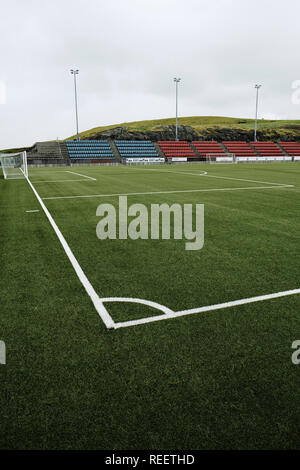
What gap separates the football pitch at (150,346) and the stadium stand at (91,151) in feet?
160

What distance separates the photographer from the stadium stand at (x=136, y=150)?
5828 cm

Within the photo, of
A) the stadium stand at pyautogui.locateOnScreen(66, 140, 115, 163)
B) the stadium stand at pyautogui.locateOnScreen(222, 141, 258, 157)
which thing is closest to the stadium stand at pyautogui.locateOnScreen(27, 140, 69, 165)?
the stadium stand at pyautogui.locateOnScreen(66, 140, 115, 163)

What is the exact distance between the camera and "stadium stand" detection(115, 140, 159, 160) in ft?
191

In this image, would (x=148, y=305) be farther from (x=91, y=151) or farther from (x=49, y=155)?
(x=91, y=151)

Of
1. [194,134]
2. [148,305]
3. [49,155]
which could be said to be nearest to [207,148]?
[194,134]

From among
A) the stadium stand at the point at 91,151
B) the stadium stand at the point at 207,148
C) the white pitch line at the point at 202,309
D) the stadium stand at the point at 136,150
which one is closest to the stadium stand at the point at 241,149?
the stadium stand at the point at 207,148

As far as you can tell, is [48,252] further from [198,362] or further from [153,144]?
[153,144]

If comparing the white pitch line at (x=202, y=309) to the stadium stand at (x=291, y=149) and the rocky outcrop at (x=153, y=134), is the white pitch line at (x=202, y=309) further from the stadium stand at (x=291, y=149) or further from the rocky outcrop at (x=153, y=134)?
the rocky outcrop at (x=153, y=134)

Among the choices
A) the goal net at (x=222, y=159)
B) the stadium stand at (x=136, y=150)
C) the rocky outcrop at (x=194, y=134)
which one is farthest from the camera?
the rocky outcrop at (x=194, y=134)

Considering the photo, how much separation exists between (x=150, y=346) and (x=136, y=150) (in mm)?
59657

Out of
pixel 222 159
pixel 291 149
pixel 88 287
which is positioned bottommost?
pixel 88 287

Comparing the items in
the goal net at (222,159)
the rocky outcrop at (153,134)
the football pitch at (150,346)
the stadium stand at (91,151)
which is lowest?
the football pitch at (150,346)

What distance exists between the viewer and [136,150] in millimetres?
60250

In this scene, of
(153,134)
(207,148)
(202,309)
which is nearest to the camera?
(202,309)
